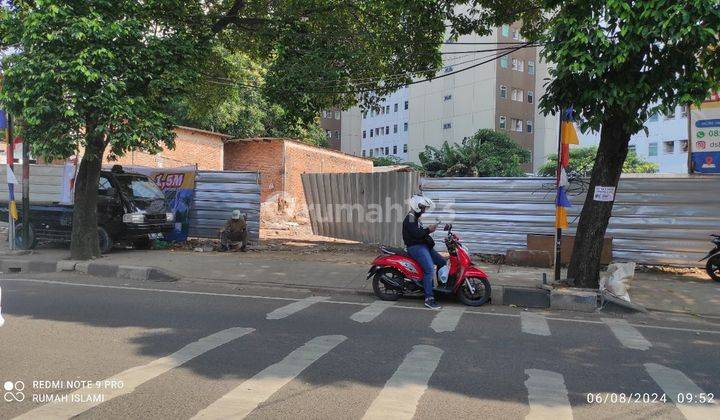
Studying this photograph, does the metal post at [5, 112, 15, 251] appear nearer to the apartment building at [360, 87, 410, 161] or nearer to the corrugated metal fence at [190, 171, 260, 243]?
the corrugated metal fence at [190, 171, 260, 243]

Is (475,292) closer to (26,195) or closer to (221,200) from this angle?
(221,200)

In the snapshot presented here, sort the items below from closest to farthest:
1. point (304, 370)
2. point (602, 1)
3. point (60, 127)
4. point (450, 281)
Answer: point (304, 370)
point (602, 1)
point (450, 281)
point (60, 127)

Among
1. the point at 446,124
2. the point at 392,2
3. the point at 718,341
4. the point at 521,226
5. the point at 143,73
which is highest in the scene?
the point at 446,124

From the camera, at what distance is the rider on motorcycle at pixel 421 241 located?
7.95 m

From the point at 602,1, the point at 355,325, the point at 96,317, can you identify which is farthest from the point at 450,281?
A: the point at 96,317

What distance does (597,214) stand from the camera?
8.71 metres

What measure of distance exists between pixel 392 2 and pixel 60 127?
7.06 metres

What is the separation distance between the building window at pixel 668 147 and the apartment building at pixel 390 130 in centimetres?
2818

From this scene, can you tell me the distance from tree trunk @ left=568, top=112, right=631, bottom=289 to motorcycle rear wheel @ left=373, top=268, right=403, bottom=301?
2981 mm

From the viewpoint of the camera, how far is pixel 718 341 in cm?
643

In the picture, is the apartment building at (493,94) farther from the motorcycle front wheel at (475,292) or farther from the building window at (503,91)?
the motorcycle front wheel at (475,292)

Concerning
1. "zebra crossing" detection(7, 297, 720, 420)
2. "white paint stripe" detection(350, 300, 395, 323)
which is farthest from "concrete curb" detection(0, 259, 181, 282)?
"zebra crossing" detection(7, 297, 720, 420)

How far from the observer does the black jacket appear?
26.4 feet

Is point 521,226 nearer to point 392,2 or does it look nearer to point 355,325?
point 392,2
